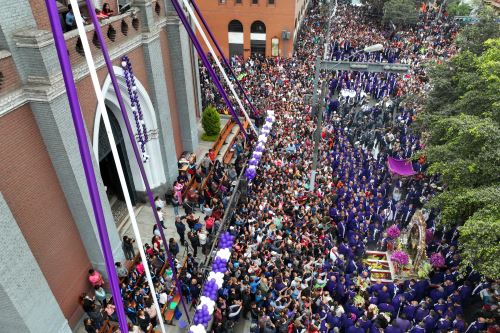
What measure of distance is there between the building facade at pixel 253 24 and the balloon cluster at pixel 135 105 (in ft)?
64.8

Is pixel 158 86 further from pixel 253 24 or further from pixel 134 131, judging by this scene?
pixel 253 24

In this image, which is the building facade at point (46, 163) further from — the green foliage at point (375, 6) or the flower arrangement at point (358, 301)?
the green foliage at point (375, 6)

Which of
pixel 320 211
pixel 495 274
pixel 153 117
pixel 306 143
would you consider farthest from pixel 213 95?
pixel 495 274

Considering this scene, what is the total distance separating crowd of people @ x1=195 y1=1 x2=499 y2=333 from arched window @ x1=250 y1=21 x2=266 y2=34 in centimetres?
998

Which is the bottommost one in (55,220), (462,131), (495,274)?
(495,274)

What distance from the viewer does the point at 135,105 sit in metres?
12.1

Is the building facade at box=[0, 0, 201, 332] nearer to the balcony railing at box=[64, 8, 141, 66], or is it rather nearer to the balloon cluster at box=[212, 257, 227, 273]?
the balcony railing at box=[64, 8, 141, 66]

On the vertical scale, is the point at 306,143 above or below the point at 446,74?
below

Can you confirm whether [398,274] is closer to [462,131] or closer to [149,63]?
[462,131]

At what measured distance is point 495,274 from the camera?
8.61 metres

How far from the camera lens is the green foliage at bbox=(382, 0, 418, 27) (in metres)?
36.9

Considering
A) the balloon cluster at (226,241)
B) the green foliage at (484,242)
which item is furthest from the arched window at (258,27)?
the green foliage at (484,242)

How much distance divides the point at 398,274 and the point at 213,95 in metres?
15.4

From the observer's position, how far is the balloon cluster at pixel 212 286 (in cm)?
934
